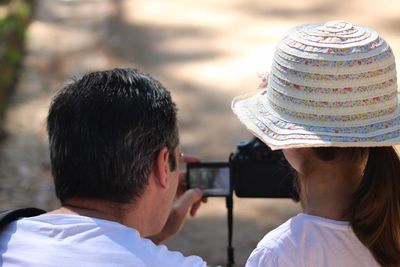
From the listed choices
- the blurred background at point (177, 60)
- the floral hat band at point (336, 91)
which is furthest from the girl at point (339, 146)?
the blurred background at point (177, 60)

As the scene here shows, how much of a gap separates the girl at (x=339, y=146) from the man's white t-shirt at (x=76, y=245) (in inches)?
11.7

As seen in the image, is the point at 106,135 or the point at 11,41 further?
the point at 11,41

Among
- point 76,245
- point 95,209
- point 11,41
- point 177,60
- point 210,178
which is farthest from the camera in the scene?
point 177,60

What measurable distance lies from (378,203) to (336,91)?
28cm

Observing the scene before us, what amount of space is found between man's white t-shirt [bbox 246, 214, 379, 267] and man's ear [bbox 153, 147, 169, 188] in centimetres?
27

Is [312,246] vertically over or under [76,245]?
under

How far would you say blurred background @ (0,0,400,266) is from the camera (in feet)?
16.6

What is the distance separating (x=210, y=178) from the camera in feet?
8.84

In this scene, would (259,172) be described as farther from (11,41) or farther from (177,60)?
(11,41)

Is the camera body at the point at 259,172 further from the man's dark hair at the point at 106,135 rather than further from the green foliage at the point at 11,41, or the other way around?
the green foliage at the point at 11,41

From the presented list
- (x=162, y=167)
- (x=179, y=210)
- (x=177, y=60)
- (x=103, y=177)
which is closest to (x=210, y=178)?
(x=179, y=210)

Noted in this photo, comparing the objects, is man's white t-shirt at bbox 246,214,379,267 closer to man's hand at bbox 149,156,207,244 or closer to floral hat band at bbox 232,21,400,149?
floral hat band at bbox 232,21,400,149

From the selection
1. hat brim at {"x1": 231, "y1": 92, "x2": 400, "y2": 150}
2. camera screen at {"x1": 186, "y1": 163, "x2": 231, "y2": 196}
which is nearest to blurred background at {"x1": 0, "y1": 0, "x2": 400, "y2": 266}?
camera screen at {"x1": 186, "y1": 163, "x2": 231, "y2": 196}

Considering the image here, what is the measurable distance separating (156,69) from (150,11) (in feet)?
6.14
